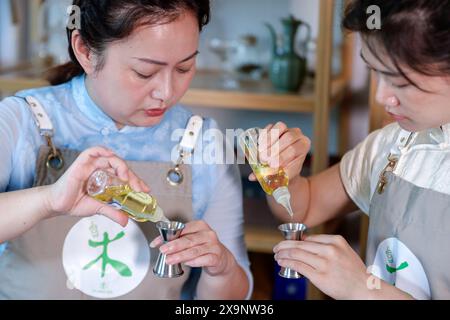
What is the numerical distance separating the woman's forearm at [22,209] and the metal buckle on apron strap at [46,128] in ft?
0.75

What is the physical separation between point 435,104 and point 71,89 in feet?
2.54

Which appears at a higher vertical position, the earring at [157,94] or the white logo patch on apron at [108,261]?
the earring at [157,94]

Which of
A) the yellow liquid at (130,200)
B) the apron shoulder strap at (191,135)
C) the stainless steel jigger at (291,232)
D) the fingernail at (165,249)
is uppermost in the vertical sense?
the apron shoulder strap at (191,135)

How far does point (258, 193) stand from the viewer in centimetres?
273

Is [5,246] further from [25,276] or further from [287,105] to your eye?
[287,105]

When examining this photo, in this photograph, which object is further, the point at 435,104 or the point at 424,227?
the point at 424,227

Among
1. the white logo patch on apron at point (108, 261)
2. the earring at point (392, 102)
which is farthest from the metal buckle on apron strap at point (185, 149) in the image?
the earring at point (392, 102)

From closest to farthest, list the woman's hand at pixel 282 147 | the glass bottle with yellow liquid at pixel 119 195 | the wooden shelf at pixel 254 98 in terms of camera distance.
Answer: the glass bottle with yellow liquid at pixel 119 195, the woman's hand at pixel 282 147, the wooden shelf at pixel 254 98

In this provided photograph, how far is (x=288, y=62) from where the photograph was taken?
8.39 ft

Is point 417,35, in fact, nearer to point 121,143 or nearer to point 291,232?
point 291,232

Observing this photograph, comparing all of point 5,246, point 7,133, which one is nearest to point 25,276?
point 5,246

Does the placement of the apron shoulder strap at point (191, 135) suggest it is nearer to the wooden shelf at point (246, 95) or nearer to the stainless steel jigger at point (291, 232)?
the stainless steel jigger at point (291, 232)

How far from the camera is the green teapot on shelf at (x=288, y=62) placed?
2543 millimetres
